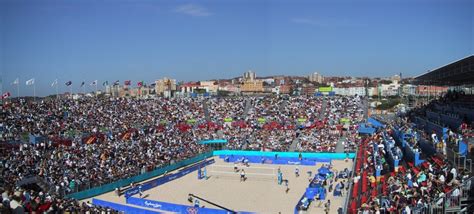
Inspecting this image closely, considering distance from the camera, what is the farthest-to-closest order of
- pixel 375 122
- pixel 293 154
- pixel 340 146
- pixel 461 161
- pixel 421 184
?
pixel 375 122 → pixel 340 146 → pixel 293 154 → pixel 461 161 → pixel 421 184

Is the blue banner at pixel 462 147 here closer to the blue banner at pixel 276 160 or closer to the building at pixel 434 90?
the blue banner at pixel 276 160

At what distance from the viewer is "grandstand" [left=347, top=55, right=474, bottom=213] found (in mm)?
13812

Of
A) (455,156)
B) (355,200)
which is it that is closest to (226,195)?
(355,200)

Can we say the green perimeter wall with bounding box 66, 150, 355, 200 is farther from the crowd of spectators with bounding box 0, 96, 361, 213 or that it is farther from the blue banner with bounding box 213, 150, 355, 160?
the crowd of spectators with bounding box 0, 96, 361, 213

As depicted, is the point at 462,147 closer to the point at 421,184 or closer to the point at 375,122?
the point at 421,184

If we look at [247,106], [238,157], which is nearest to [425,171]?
[238,157]

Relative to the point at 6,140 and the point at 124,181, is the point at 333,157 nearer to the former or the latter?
the point at 124,181

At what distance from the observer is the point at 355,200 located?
19.6 meters

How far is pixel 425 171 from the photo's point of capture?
18.4 meters

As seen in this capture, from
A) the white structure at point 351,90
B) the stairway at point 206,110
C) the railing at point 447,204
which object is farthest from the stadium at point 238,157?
the white structure at point 351,90

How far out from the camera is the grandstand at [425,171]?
13.8 meters

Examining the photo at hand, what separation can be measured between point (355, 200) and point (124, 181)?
15.9 meters

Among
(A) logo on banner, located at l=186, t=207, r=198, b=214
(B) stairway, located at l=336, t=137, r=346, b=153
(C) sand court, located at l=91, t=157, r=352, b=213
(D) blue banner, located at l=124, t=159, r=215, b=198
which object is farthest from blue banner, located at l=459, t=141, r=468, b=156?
(B) stairway, located at l=336, t=137, r=346, b=153

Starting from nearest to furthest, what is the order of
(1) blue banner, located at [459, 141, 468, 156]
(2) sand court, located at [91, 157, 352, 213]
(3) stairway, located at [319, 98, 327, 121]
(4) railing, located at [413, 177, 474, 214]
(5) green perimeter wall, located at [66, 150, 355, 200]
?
(4) railing, located at [413, 177, 474, 214]
(1) blue banner, located at [459, 141, 468, 156]
(2) sand court, located at [91, 157, 352, 213]
(5) green perimeter wall, located at [66, 150, 355, 200]
(3) stairway, located at [319, 98, 327, 121]
